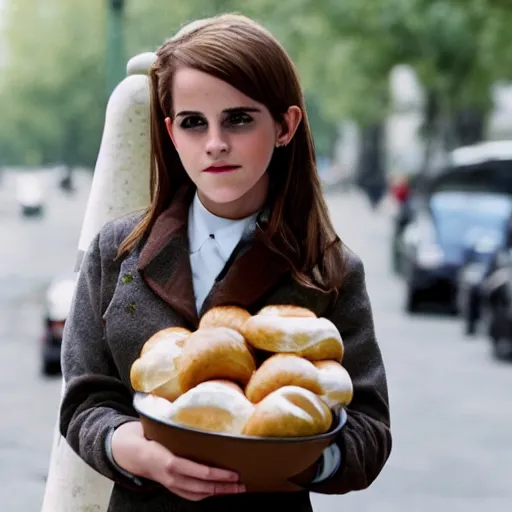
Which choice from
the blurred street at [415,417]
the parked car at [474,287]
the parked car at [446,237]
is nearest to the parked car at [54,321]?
the blurred street at [415,417]

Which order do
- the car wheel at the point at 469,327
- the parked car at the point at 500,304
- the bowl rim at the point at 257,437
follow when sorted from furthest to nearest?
the car wheel at the point at 469,327
the parked car at the point at 500,304
the bowl rim at the point at 257,437

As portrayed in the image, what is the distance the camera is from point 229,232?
2.35 m

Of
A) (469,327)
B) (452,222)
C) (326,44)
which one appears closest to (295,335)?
(469,327)

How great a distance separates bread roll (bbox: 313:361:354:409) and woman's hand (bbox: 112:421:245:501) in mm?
183

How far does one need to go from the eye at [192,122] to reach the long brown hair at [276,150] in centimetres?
7

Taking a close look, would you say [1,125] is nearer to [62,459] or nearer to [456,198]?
[456,198]

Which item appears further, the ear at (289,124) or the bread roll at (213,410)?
the ear at (289,124)

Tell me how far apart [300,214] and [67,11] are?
52148 millimetres

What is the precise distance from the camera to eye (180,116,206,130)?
2.25 meters

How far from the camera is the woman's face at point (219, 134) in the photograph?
7.27 feet

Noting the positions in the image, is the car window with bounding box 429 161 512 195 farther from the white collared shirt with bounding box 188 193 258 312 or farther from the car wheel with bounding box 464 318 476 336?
the white collared shirt with bounding box 188 193 258 312

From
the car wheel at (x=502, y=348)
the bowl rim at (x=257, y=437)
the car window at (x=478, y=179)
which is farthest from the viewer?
the car window at (x=478, y=179)

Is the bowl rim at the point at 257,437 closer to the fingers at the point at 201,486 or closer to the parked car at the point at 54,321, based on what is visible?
the fingers at the point at 201,486

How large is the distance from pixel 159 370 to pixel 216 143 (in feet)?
1.22
